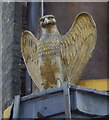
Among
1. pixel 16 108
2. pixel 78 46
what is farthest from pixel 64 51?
pixel 16 108

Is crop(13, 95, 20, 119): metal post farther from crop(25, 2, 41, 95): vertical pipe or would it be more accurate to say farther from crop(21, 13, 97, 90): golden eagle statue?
crop(25, 2, 41, 95): vertical pipe

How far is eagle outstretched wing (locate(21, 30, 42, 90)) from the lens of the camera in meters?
4.99

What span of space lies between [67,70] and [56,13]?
4.25ft

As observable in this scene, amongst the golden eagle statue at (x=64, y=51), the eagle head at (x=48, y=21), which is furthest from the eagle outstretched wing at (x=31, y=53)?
the eagle head at (x=48, y=21)

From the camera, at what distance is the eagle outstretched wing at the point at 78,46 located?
15.7 ft

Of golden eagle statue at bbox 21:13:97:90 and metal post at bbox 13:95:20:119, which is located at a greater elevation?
golden eagle statue at bbox 21:13:97:90

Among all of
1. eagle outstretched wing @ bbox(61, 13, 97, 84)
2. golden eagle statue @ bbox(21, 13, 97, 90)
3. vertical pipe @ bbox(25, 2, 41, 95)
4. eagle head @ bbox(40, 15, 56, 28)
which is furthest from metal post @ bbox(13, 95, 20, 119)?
vertical pipe @ bbox(25, 2, 41, 95)

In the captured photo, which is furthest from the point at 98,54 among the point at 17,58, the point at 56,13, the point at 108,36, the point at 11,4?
the point at 11,4

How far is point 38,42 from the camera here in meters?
4.89

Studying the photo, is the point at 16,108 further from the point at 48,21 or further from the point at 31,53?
the point at 31,53

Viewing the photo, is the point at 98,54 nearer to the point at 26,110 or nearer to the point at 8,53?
the point at 8,53

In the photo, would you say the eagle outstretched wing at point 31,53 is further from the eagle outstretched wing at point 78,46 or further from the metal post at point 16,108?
the metal post at point 16,108

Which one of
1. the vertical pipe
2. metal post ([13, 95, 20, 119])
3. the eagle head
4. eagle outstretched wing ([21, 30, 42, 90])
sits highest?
the vertical pipe

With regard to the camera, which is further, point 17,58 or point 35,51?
point 17,58
